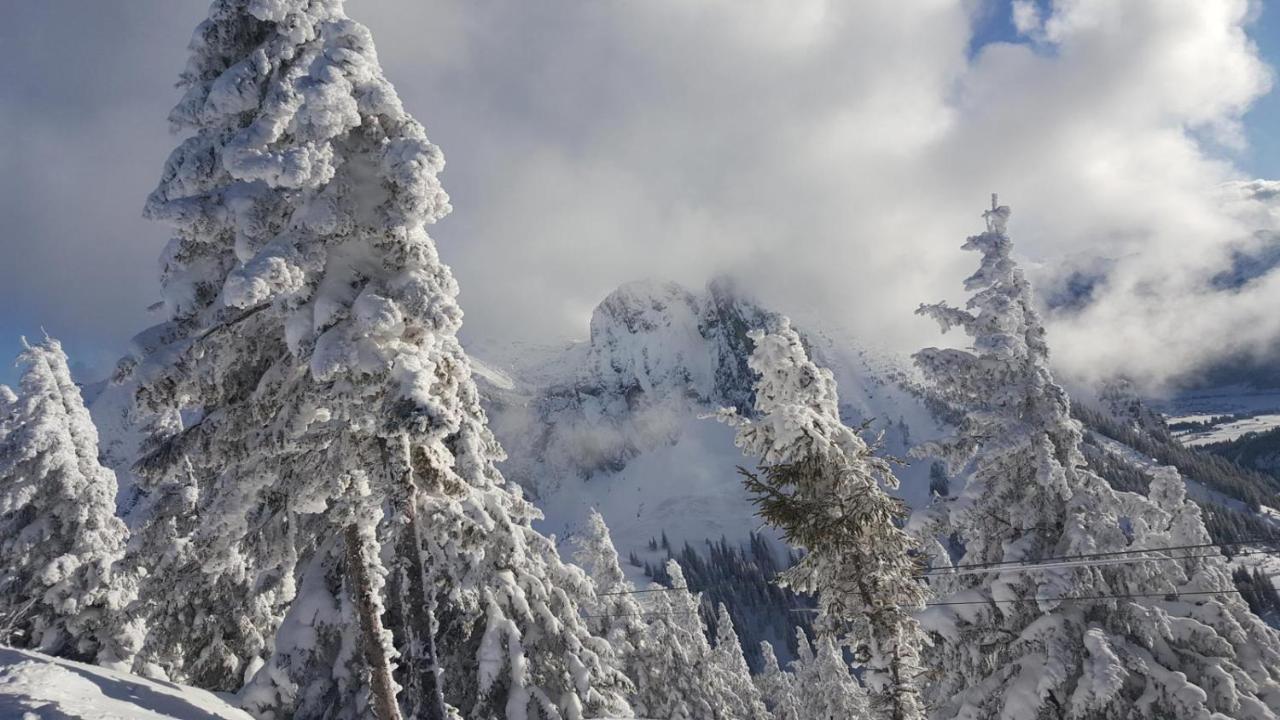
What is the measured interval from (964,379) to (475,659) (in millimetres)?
12382

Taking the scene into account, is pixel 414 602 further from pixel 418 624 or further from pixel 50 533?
pixel 50 533

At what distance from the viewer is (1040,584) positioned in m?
14.4

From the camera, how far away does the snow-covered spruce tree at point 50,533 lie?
2347 centimetres

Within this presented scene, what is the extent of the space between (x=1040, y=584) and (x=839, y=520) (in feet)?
18.0

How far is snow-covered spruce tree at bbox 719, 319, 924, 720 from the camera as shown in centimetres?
1229

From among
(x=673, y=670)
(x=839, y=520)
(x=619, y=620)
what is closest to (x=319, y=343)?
(x=839, y=520)

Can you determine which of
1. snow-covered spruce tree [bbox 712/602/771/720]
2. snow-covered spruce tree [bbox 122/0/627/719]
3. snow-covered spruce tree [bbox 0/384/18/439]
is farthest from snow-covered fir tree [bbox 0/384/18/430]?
snow-covered spruce tree [bbox 712/602/771/720]

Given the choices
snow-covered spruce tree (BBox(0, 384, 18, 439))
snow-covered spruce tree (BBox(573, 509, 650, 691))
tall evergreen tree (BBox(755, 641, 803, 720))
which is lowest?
tall evergreen tree (BBox(755, 641, 803, 720))

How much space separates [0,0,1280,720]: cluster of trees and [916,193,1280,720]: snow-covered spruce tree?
0.20 ft

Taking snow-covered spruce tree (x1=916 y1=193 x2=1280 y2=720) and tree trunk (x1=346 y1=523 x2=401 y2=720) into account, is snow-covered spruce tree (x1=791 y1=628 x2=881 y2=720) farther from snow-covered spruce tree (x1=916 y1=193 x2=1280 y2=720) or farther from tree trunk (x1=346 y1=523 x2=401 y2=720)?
tree trunk (x1=346 y1=523 x2=401 y2=720)

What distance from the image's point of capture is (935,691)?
1742cm

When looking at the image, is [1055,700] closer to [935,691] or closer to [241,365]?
[935,691]

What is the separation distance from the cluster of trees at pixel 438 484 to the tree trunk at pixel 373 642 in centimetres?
3

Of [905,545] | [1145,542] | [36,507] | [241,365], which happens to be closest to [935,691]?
[1145,542]
